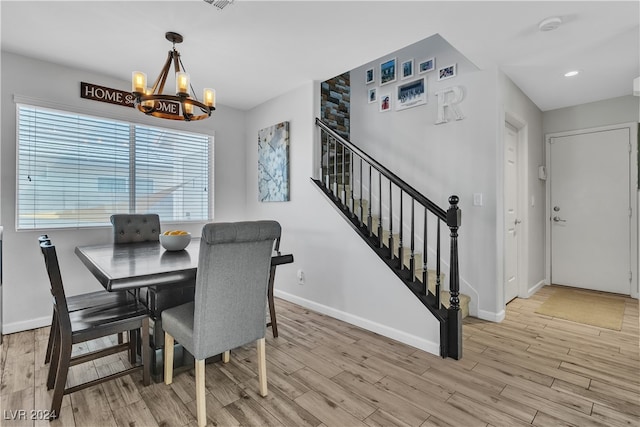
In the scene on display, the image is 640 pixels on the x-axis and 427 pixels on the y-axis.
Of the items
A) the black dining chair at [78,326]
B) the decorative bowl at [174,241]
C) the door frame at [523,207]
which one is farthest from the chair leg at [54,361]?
the door frame at [523,207]

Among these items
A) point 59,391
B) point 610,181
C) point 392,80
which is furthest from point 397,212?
point 59,391

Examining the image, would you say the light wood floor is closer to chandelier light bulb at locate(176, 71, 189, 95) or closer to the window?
the window

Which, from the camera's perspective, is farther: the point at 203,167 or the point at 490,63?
the point at 203,167

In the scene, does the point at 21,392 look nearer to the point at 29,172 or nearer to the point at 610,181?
the point at 29,172

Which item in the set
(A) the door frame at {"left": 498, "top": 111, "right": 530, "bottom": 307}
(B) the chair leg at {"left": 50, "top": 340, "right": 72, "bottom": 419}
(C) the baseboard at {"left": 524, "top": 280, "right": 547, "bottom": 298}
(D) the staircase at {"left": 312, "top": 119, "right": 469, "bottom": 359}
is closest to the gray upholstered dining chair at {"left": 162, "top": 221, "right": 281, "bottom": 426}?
(B) the chair leg at {"left": 50, "top": 340, "right": 72, "bottom": 419}

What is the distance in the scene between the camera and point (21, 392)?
188cm

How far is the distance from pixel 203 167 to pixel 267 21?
2351mm

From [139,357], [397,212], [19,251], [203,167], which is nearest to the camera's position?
[139,357]

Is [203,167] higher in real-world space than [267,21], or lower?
lower

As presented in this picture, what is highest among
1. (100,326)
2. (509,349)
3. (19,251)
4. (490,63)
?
(490,63)

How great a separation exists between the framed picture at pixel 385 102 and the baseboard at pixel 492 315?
8.11ft

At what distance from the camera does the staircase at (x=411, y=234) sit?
2.32 m

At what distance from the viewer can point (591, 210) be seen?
4117 millimetres

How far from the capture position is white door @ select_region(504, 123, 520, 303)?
11.5 feet
